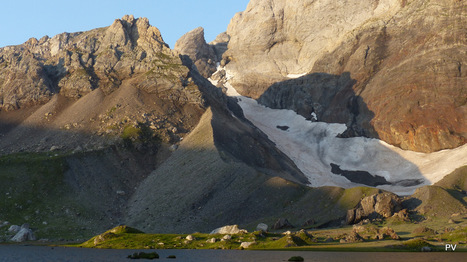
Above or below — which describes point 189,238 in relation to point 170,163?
below

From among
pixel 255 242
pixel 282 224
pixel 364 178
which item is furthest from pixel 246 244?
pixel 364 178

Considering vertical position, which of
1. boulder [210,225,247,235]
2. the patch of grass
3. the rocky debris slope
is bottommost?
the patch of grass

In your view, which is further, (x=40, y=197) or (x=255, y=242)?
(x=40, y=197)

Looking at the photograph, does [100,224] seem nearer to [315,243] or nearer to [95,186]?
[95,186]

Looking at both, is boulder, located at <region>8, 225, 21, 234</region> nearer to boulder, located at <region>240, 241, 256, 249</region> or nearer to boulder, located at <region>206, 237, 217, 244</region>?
boulder, located at <region>206, 237, 217, 244</region>

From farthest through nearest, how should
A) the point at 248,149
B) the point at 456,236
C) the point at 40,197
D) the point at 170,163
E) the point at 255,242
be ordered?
the point at 248,149 < the point at 170,163 < the point at 40,197 < the point at 255,242 < the point at 456,236

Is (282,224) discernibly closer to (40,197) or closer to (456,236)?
(456,236)

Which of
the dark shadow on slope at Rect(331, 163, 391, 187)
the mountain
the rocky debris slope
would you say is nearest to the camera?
the mountain

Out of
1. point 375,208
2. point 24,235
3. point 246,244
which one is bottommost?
point 246,244

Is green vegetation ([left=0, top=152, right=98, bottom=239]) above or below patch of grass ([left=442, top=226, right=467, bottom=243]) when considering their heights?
above

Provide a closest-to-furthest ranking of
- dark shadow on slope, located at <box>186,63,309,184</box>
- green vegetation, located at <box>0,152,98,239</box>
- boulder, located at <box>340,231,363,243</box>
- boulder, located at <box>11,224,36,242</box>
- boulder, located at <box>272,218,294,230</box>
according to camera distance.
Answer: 1. boulder, located at <box>340,231,363,243</box>
2. boulder, located at <box>11,224,36,242</box>
3. boulder, located at <box>272,218,294,230</box>
4. green vegetation, located at <box>0,152,98,239</box>
5. dark shadow on slope, located at <box>186,63,309,184</box>

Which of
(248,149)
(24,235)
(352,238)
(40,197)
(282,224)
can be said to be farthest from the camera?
(248,149)

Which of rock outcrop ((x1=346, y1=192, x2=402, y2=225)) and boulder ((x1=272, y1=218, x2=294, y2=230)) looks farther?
rock outcrop ((x1=346, y1=192, x2=402, y2=225))

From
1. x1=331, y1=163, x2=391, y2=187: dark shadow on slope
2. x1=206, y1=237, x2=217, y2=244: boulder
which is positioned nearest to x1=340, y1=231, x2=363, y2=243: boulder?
x1=206, y1=237, x2=217, y2=244: boulder
